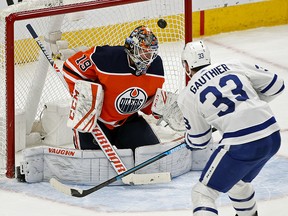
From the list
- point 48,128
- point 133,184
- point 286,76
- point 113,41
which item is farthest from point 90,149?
point 286,76

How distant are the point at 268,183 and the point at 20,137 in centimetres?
135

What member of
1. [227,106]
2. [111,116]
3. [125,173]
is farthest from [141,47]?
[227,106]

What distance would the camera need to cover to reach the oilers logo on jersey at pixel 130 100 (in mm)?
4727

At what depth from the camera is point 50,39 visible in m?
5.10

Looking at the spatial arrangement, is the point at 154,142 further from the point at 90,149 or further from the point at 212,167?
the point at 212,167

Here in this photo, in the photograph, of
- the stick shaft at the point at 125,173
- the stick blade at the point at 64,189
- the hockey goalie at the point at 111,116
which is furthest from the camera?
the hockey goalie at the point at 111,116

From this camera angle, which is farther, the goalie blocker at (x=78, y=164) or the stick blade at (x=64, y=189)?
the goalie blocker at (x=78, y=164)

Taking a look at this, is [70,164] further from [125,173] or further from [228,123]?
[228,123]

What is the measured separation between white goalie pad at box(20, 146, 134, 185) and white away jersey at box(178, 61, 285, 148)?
0.88 metres

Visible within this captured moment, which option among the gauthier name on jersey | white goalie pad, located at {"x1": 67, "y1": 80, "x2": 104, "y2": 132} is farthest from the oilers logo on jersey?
the gauthier name on jersey

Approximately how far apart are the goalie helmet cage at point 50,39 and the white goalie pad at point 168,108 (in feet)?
1.17

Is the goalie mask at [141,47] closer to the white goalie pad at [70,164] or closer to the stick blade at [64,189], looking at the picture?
the white goalie pad at [70,164]

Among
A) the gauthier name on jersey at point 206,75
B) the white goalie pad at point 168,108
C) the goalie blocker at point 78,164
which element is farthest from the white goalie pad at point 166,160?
the gauthier name on jersey at point 206,75

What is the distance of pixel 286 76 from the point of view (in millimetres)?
6715
